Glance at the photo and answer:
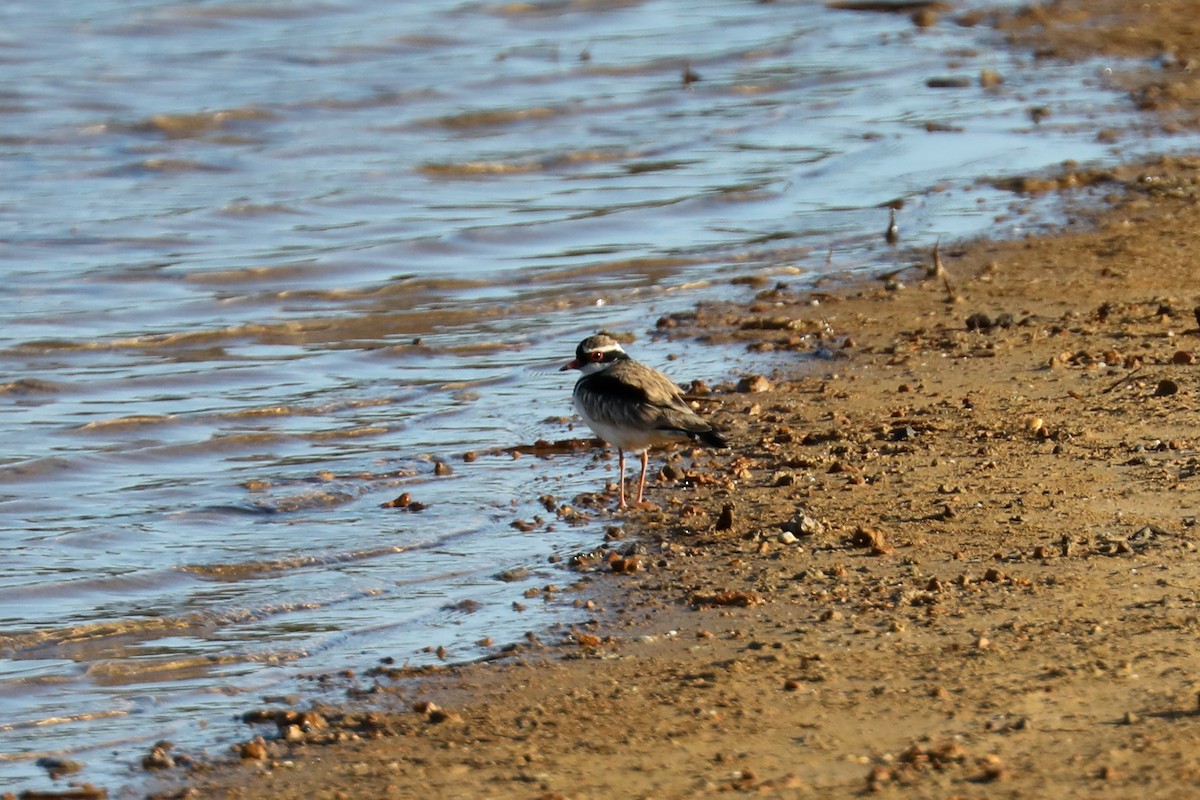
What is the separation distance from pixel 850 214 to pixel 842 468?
5592mm

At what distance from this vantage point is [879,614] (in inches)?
210

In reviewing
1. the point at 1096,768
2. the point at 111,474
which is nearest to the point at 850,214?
the point at 111,474

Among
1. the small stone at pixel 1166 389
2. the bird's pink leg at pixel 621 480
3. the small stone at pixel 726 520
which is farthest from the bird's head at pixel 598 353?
the small stone at pixel 1166 389

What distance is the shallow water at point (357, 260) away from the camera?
608 cm

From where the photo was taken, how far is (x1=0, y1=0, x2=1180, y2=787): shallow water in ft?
19.9

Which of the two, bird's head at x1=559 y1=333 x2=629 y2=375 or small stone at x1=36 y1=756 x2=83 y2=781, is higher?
bird's head at x1=559 y1=333 x2=629 y2=375

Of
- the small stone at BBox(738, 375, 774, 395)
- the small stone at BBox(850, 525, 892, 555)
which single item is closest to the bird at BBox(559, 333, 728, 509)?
the small stone at BBox(850, 525, 892, 555)

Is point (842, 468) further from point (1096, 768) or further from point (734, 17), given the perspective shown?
point (734, 17)

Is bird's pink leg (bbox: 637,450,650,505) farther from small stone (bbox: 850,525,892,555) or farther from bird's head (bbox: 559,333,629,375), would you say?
small stone (bbox: 850,525,892,555)

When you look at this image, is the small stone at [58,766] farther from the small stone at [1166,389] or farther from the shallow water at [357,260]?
the small stone at [1166,389]

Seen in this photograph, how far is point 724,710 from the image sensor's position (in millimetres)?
4719

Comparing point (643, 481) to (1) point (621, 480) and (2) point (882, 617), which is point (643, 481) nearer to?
(1) point (621, 480)

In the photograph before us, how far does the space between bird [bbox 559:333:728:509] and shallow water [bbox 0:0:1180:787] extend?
38 cm

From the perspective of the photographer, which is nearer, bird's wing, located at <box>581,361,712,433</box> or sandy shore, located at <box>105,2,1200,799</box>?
sandy shore, located at <box>105,2,1200,799</box>
